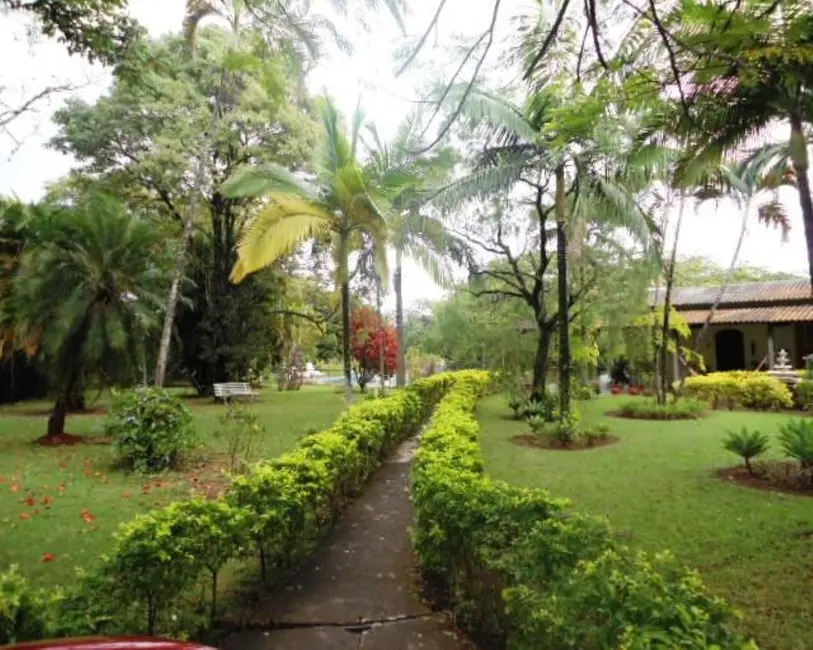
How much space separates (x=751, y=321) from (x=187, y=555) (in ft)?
74.0

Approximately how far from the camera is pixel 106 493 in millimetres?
7066

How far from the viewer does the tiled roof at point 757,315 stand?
20359 mm

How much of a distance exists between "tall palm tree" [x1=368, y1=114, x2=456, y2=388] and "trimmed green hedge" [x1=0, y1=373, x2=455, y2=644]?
769 cm

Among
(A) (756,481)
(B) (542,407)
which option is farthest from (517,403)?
(A) (756,481)

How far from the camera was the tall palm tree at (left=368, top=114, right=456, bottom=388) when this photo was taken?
1225 cm

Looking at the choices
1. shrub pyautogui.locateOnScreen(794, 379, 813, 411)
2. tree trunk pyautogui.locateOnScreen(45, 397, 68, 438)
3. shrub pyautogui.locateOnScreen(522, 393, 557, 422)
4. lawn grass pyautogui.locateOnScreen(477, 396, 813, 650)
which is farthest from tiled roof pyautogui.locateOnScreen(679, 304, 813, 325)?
tree trunk pyautogui.locateOnScreen(45, 397, 68, 438)

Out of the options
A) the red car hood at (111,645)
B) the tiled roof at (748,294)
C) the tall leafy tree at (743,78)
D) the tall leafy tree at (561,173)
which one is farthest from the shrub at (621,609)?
the tiled roof at (748,294)

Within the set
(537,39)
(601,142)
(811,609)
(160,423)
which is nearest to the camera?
(811,609)

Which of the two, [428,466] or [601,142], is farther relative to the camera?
[601,142]

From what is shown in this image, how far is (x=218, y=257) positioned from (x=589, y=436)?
15324 millimetres

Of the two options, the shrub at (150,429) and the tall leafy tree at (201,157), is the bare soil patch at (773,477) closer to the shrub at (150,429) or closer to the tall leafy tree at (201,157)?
the shrub at (150,429)

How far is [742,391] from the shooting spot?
17312mm

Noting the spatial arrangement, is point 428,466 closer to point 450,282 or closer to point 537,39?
point 537,39

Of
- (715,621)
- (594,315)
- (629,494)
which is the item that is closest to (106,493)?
(629,494)
